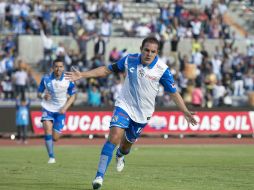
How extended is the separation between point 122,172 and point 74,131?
666 inches

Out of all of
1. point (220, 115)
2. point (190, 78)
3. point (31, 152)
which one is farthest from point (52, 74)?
point (190, 78)

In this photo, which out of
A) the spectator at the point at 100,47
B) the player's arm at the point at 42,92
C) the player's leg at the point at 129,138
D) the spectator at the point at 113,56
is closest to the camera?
the player's leg at the point at 129,138

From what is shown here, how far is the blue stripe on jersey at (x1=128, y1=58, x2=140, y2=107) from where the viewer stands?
1414cm

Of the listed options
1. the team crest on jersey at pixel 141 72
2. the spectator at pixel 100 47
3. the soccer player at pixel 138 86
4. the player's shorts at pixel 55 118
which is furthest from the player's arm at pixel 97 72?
the spectator at pixel 100 47

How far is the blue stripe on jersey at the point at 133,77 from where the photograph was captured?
46.4ft

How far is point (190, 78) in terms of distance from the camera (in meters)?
38.7

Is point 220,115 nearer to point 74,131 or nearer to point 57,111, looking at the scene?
point 74,131

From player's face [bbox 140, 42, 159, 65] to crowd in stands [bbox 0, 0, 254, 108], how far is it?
2133 centimetres

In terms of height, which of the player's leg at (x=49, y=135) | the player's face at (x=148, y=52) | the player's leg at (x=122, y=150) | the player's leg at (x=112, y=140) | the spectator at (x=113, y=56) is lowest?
the spectator at (x=113, y=56)

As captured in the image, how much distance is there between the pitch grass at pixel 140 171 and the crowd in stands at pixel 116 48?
10967mm

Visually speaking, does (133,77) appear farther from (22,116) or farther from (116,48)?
(116,48)

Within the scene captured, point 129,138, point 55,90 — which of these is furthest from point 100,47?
point 129,138

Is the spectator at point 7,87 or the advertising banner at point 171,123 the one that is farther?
the spectator at point 7,87

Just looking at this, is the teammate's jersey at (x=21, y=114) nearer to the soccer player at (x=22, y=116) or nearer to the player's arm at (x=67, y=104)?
the soccer player at (x=22, y=116)
